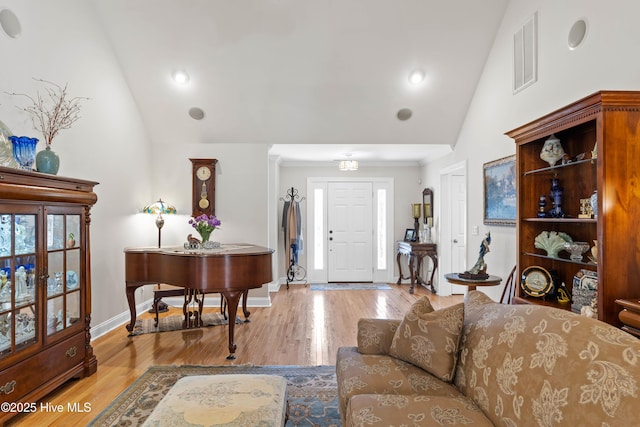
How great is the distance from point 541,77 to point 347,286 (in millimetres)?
4544

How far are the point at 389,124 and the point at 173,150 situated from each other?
116 inches

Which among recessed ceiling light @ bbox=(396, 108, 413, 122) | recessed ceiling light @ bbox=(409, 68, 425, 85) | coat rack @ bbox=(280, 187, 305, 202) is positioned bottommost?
coat rack @ bbox=(280, 187, 305, 202)

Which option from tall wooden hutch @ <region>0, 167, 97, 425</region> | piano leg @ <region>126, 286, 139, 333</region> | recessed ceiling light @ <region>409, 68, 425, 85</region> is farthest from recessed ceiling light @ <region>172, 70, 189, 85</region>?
recessed ceiling light @ <region>409, 68, 425, 85</region>

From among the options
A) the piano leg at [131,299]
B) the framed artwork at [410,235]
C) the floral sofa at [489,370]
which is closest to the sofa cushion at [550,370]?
the floral sofa at [489,370]

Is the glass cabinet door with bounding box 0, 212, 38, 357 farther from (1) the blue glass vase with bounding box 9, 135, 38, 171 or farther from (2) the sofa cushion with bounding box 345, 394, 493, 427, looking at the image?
(2) the sofa cushion with bounding box 345, 394, 493, 427

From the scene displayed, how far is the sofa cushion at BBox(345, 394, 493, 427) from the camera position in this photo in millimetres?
1477

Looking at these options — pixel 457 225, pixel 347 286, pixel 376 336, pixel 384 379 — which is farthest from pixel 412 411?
pixel 347 286

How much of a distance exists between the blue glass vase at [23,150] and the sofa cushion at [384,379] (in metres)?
2.45

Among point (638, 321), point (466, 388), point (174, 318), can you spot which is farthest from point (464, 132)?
point (174, 318)

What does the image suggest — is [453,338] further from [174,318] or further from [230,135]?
[230,135]

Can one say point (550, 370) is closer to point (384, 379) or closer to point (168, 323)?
point (384, 379)

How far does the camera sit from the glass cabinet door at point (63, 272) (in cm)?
262

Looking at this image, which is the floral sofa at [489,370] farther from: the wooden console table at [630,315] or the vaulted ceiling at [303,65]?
the vaulted ceiling at [303,65]

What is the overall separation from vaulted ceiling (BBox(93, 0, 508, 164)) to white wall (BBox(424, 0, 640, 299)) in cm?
26
